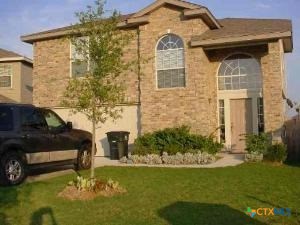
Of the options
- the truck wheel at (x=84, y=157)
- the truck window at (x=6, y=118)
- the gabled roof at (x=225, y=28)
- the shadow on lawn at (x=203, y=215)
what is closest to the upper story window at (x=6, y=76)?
the gabled roof at (x=225, y=28)

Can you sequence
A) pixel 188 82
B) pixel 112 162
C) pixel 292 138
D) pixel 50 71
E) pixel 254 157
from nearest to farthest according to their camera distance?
pixel 254 157, pixel 112 162, pixel 188 82, pixel 292 138, pixel 50 71

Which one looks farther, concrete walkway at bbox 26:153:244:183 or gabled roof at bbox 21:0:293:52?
gabled roof at bbox 21:0:293:52

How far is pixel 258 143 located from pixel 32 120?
25.7ft

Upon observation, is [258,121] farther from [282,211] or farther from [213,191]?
[282,211]

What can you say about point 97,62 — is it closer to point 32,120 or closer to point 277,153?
point 32,120

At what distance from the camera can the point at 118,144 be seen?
18516 millimetres

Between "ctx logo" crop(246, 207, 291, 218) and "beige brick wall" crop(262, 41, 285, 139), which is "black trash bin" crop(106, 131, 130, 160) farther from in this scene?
"ctx logo" crop(246, 207, 291, 218)

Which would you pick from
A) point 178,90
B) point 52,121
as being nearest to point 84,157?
point 52,121

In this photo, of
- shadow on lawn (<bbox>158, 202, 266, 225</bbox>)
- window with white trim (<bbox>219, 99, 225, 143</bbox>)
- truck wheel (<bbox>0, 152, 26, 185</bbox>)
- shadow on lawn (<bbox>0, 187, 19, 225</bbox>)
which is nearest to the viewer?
shadow on lawn (<bbox>158, 202, 266, 225</bbox>)

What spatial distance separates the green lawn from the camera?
25.4 feet

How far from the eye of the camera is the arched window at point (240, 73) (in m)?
18.8

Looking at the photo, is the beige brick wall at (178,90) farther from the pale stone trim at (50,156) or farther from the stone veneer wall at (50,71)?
the pale stone trim at (50,156)

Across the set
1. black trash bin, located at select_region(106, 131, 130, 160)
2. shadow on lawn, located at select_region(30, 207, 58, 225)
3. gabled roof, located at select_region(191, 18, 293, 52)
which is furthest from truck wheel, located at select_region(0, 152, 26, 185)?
gabled roof, located at select_region(191, 18, 293, 52)

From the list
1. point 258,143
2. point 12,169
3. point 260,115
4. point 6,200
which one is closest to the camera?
point 6,200
